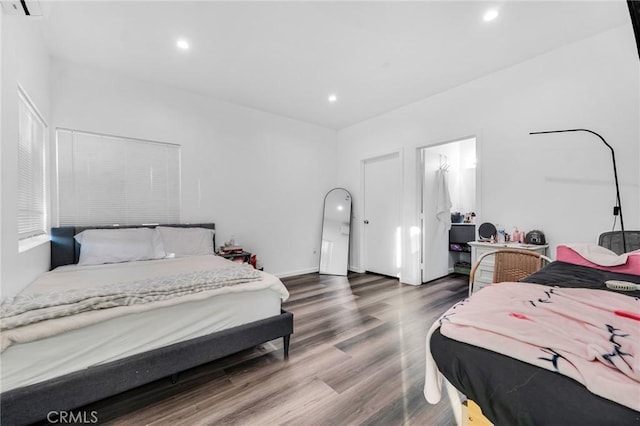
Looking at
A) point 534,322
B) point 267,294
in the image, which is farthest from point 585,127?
point 267,294

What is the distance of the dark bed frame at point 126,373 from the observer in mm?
1233

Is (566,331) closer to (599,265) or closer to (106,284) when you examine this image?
(599,265)

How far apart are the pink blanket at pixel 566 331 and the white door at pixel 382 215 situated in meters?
3.31

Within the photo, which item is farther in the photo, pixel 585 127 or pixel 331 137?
pixel 331 137

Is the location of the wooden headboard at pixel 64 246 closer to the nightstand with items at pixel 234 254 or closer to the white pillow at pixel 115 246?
the white pillow at pixel 115 246

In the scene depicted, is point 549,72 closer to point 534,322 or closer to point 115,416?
point 534,322

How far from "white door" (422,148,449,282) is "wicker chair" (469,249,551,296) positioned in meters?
1.81

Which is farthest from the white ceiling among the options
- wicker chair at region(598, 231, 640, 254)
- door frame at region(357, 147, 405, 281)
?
wicker chair at region(598, 231, 640, 254)

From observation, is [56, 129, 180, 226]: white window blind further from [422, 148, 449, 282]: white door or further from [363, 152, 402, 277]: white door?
[422, 148, 449, 282]: white door

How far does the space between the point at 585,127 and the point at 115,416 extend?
455 cm

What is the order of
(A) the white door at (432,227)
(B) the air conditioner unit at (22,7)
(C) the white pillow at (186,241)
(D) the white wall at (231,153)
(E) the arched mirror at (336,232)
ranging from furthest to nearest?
(E) the arched mirror at (336,232), (A) the white door at (432,227), (C) the white pillow at (186,241), (D) the white wall at (231,153), (B) the air conditioner unit at (22,7)

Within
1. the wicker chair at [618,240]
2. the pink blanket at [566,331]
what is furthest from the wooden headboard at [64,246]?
the wicker chair at [618,240]

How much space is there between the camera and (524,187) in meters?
3.04

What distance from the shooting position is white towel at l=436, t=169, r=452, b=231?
14.6 ft
